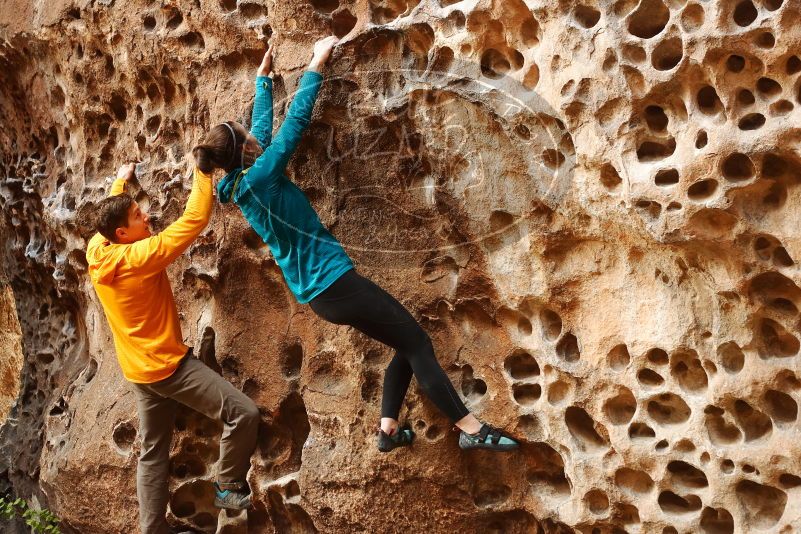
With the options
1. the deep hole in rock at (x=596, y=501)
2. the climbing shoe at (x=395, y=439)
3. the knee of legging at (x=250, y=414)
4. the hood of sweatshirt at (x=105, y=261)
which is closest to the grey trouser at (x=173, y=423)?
the knee of legging at (x=250, y=414)

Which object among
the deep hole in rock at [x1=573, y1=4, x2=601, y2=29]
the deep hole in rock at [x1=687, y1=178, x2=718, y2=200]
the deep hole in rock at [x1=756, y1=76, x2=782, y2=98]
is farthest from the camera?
the deep hole in rock at [x1=573, y1=4, x2=601, y2=29]

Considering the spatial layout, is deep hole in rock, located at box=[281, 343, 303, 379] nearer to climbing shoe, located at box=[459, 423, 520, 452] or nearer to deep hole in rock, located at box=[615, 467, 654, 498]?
climbing shoe, located at box=[459, 423, 520, 452]

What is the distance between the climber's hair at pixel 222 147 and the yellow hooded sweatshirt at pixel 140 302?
0.66 ft

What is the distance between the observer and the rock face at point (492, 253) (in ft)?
9.14

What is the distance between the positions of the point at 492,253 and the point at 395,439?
0.72 metres

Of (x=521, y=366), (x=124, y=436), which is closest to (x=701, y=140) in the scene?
(x=521, y=366)

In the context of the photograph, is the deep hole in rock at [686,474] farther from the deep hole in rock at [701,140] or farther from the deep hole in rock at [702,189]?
the deep hole in rock at [701,140]

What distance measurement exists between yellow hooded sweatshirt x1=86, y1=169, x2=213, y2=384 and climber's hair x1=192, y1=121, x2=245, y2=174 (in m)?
0.20

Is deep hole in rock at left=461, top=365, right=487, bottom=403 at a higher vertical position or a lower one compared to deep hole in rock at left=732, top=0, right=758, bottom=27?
lower

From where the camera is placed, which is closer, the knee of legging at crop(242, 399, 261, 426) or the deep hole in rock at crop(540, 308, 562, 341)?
the deep hole in rock at crop(540, 308, 562, 341)

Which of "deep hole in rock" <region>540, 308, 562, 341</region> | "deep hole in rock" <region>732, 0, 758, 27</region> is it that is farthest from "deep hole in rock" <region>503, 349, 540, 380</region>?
"deep hole in rock" <region>732, 0, 758, 27</region>

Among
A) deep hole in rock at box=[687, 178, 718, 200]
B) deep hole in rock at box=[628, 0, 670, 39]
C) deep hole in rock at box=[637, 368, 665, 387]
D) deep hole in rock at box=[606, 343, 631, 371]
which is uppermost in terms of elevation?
deep hole in rock at box=[628, 0, 670, 39]

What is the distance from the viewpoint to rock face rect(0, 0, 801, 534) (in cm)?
279

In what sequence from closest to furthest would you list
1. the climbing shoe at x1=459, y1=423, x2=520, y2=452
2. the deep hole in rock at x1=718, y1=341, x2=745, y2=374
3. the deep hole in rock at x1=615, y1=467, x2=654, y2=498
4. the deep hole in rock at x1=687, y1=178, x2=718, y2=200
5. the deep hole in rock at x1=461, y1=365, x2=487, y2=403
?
the deep hole in rock at x1=687, y1=178, x2=718, y2=200
the deep hole in rock at x1=718, y1=341, x2=745, y2=374
the deep hole in rock at x1=615, y1=467, x2=654, y2=498
the climbing shoe at x1=459, y1=423, x2=520, y2=452
the deep hole in rock at x1=461, y1=365, x2=487, y2=403
